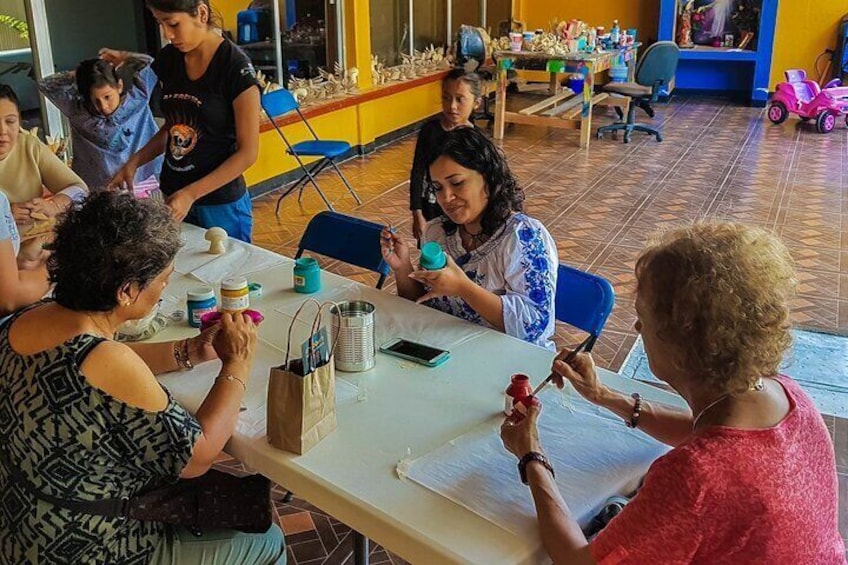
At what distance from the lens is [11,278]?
2.20 m

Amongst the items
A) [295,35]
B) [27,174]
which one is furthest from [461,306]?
[295,35]

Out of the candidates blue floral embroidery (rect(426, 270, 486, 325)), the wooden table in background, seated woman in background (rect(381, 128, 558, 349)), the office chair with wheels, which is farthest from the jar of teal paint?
the office chair with wheels

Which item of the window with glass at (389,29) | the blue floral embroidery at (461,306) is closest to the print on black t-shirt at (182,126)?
the blue floral embroidery at (461,306)

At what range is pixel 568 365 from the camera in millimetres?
1829

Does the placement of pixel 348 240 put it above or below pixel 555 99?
above

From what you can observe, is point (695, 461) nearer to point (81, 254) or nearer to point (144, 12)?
point (81, 254)

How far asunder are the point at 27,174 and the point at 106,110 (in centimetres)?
59

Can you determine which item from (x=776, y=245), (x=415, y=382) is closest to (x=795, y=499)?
(x=776, y=245)

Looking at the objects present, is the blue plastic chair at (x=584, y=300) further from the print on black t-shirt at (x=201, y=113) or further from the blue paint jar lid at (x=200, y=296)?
the print on black t-shirt at (x=201, y=113)

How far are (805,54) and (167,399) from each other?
11509 mm

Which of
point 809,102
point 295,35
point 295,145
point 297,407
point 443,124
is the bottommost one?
point 809,102

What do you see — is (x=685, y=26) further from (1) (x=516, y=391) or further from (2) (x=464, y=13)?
(1) (x=516, y=391)

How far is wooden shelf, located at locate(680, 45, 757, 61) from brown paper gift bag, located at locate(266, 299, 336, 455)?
1062 cm

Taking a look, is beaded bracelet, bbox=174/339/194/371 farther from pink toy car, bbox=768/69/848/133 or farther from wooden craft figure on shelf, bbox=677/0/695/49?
wooden craft figure on shelf, bbox=677/0/695/49
